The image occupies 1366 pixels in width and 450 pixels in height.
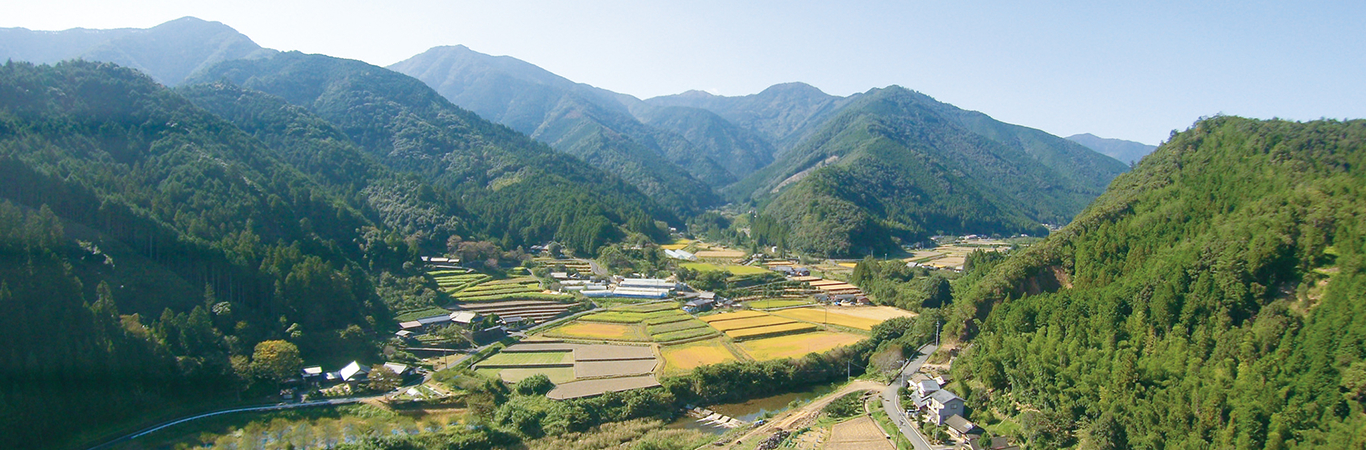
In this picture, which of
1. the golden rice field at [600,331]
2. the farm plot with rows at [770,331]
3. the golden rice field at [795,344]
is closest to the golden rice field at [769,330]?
the farm plot with rows at [770,331]

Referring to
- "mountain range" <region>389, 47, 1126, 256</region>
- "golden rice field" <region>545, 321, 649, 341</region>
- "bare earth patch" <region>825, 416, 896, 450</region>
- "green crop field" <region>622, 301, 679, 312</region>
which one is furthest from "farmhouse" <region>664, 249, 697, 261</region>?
"bare earth patch" <region>825, 416, 896, 450</region>

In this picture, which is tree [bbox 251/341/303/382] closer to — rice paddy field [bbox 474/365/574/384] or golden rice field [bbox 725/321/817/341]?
rice paddy field [bbox 474/365/574/384]

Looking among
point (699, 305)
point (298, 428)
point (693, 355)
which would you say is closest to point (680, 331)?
point (693, 355)

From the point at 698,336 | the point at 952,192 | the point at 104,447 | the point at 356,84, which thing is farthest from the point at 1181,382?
the point at 356,84

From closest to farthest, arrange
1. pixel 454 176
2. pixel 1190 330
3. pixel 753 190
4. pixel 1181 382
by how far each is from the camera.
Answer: pixel 1181 382
pixel 1190 330
pixel 454 176
pixel 753 190

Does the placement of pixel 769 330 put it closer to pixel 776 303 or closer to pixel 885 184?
pixel 776 303

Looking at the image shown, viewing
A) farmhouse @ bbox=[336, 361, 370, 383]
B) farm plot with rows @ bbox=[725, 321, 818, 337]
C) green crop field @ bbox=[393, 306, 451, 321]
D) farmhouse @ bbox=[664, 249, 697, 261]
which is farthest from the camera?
farmhouse @ bbox=[664, 249, 697, 261]

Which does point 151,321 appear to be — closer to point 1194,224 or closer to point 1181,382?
point 1181,382
